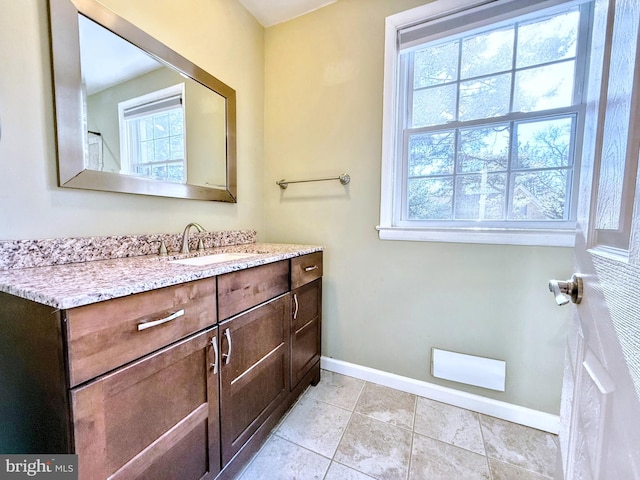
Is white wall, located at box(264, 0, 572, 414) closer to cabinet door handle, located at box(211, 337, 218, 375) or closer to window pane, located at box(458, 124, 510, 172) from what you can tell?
window pane, located at box(458, 124, 510, 172)

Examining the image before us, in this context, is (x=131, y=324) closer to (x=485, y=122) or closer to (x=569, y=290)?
(x=569, y=290)

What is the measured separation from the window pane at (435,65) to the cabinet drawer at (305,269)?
4.08 ft

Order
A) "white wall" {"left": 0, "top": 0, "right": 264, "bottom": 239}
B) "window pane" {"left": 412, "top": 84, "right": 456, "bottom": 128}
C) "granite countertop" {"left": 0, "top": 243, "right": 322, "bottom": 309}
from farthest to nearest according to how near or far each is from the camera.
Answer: "window pane" {"left": 412, "top": 84, "right": 456, "bottom": 128} → "white wall" {"left": 0, "top": 0, "right": 264, "bottom": 239} → "granite countertop" {"left": 0, "top": 243, "right": 322, "bottom": 309}

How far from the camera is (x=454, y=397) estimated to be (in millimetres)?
1509

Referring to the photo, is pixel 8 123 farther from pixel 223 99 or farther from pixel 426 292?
pixel 426 292

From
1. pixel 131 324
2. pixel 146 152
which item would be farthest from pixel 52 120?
pixel 131 324

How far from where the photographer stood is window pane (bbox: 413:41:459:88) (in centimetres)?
149

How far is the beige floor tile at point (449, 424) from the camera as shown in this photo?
1266 mm

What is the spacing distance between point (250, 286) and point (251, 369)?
0.36 meters

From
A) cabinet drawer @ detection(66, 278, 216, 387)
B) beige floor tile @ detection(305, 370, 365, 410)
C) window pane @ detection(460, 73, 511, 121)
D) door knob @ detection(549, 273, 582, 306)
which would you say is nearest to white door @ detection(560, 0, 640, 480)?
door knob @ detection(549, 273, 582, 306)

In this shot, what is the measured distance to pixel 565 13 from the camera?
1262mm

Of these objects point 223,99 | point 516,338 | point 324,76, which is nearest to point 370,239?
point 516,338

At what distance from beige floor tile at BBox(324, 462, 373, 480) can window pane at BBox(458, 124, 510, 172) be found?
1598 mm

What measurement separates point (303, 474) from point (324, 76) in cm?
221
